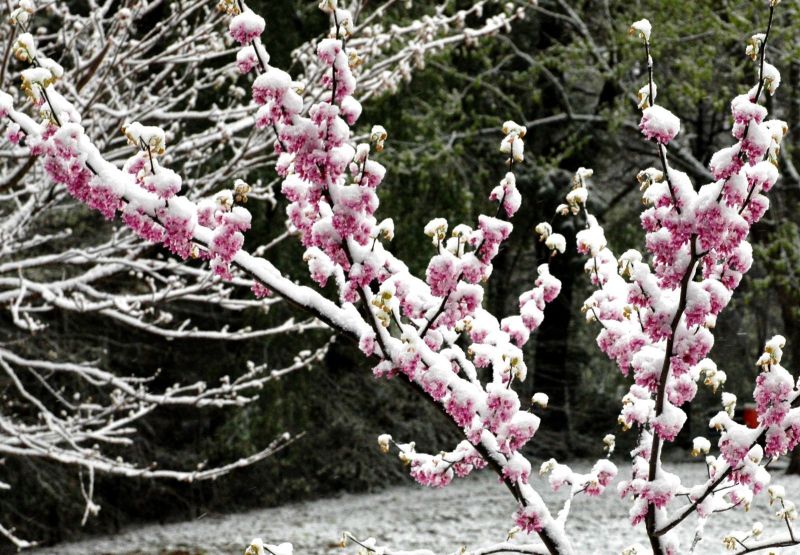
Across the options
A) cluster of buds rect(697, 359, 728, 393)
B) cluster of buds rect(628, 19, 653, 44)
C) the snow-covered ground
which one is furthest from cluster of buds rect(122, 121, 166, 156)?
the snow-covered ground

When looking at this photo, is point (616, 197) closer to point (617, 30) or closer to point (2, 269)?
point (617, 30)

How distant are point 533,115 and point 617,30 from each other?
3529mm

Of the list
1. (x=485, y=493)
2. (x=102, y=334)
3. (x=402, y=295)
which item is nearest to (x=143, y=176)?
(x=402, y=295)

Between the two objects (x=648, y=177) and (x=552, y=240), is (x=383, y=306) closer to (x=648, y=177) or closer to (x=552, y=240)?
(x=552, y=240)

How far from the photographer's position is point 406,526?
408 inches

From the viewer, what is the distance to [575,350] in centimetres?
1658

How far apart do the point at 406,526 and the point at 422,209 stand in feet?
13.0

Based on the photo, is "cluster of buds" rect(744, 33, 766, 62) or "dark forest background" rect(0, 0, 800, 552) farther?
"dark forest background" rect(0, 0, 800, 552)

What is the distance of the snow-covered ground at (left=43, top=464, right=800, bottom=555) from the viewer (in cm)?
927

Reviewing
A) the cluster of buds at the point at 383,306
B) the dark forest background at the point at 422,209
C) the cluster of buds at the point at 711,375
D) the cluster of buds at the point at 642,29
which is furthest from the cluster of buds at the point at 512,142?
the dark forest background at the point at 422,209

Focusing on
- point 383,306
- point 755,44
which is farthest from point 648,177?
Answer: point 383,306

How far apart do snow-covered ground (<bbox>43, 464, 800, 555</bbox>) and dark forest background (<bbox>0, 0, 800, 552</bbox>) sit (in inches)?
19.1

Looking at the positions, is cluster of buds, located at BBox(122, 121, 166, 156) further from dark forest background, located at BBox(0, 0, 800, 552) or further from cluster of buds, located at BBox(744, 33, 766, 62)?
dark forest background, located at BBox(0, 0, 800, 552)

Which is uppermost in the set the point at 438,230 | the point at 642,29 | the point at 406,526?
the point at 642,29
